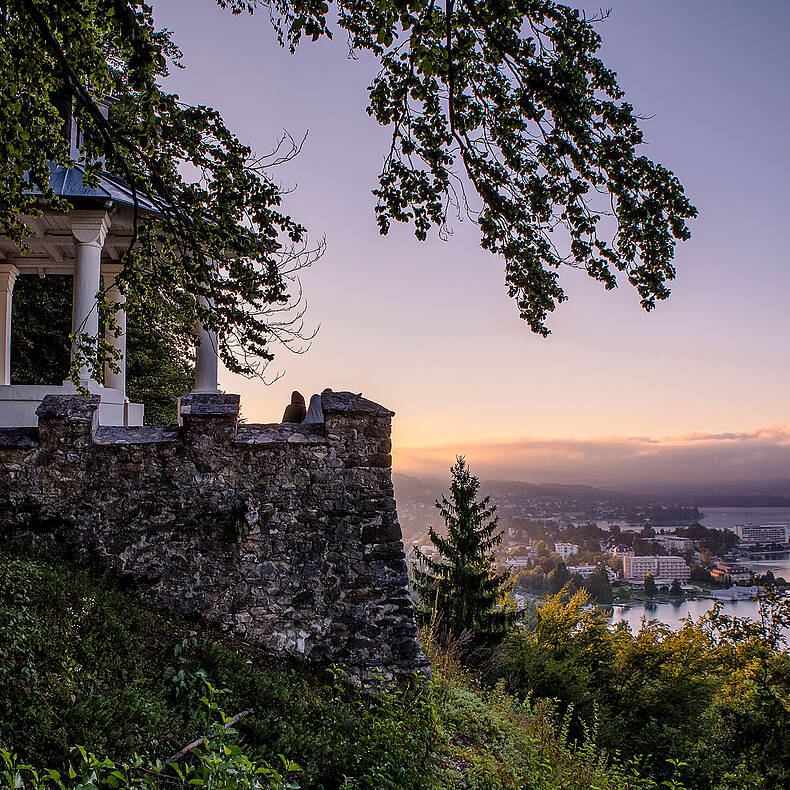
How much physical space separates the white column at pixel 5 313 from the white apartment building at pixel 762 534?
1266 inches

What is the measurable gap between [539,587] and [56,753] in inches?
1310

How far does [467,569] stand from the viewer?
1892 cm

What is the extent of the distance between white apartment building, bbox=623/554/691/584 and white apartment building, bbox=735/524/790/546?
3.41 m

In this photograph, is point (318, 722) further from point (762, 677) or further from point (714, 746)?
point (714, 746)

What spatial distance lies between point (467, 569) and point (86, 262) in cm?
1481

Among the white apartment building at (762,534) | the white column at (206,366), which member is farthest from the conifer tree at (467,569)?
the white apartment building at (762,534)

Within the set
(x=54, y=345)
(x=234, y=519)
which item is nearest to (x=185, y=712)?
(x=234, y=519)

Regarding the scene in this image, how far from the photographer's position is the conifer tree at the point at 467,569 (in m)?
17.9

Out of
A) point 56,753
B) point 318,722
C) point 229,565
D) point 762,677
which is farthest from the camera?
point 762,677

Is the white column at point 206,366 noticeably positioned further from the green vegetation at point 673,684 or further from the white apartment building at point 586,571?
the white apartment building at point 586,571

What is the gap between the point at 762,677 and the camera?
8969 millimetres

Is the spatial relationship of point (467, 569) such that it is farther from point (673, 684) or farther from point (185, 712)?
point (185, 712)

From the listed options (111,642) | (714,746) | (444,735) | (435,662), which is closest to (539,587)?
(714,746)

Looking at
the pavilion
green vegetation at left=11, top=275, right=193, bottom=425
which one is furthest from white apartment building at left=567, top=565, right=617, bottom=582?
the pavilion
